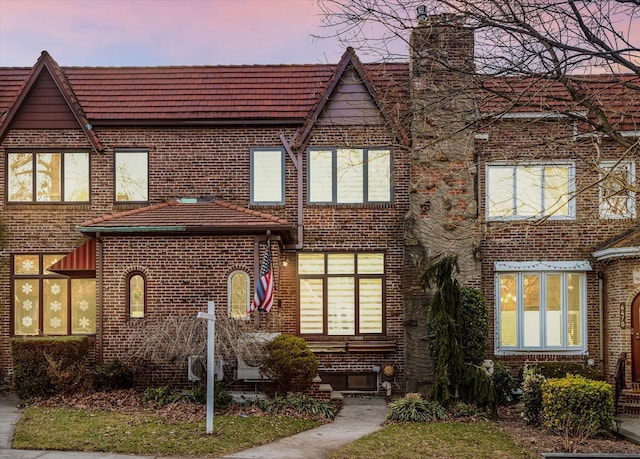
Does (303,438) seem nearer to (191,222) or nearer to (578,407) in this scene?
(578,407)

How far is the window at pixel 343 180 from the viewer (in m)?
19.9

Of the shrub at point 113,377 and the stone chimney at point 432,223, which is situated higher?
the stone chimney at point 432,223

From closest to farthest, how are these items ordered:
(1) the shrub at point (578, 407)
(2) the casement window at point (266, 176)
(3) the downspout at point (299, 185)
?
(1) the shrub at point (578, 407), (3) the downspout at point (299, 185), (2) the casement window at point (266, 176)

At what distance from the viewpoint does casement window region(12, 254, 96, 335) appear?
19734 millimetres

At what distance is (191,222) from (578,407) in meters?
9.08

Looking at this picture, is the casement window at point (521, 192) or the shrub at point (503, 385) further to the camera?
the casement window at point (521, 192)

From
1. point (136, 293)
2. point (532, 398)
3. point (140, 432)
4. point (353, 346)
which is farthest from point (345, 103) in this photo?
point (140, 432)

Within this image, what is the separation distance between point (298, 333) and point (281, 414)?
472 centimetres

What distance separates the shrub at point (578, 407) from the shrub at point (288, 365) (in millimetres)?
4757

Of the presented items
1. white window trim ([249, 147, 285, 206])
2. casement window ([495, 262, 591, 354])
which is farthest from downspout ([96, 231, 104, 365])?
casement window ([495, 262, 591, 354])

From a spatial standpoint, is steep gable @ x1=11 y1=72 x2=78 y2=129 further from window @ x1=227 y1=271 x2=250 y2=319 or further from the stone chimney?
the stone chimney

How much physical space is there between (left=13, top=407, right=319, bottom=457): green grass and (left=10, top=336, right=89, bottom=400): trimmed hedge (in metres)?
1.16

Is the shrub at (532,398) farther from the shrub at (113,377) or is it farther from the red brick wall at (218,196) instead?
the shrub at (113,377)

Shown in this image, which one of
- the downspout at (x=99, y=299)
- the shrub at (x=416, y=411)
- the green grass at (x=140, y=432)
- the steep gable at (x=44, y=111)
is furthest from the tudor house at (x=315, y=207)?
the green grass at (x=140, y=432)
